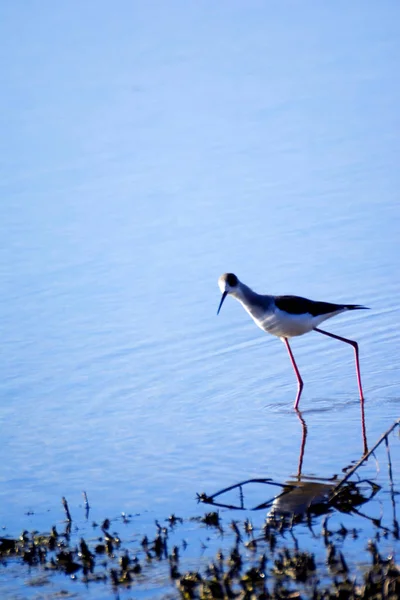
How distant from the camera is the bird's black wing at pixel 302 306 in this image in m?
8.60

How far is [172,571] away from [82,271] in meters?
6.11

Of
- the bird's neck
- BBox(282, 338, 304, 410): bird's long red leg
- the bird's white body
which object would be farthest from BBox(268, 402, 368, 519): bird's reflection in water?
the bird's neck

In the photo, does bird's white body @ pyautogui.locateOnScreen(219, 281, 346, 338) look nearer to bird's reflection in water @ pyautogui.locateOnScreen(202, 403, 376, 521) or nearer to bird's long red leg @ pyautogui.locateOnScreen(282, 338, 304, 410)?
bird's long red leg @ pyautogui.locateOnScreen(282, 338, 304, 410)

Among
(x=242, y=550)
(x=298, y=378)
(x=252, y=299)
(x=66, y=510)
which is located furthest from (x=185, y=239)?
(x=242, y=550)

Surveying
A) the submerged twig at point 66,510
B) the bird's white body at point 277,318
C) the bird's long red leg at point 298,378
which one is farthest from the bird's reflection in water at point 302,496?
the bird's white body at point 277,318

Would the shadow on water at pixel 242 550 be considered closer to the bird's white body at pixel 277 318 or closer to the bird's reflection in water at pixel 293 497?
the bird's reflection in water at pixel 293 497

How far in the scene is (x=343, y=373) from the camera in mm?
8773

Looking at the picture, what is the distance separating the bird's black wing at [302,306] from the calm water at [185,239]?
48cm

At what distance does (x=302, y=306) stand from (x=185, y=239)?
3.22 meters

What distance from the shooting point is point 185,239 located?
1164cm

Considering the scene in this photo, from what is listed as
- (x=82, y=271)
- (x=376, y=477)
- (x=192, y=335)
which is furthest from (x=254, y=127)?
(x=376, y=477)

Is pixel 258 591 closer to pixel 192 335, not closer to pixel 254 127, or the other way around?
pixel 192 335

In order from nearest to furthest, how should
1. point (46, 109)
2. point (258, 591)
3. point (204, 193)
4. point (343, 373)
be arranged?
point (258, 591)
point (343, 373)
point (204, 193)
point (46, 109)

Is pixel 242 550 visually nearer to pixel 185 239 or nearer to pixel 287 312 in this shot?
pixel 287 312
